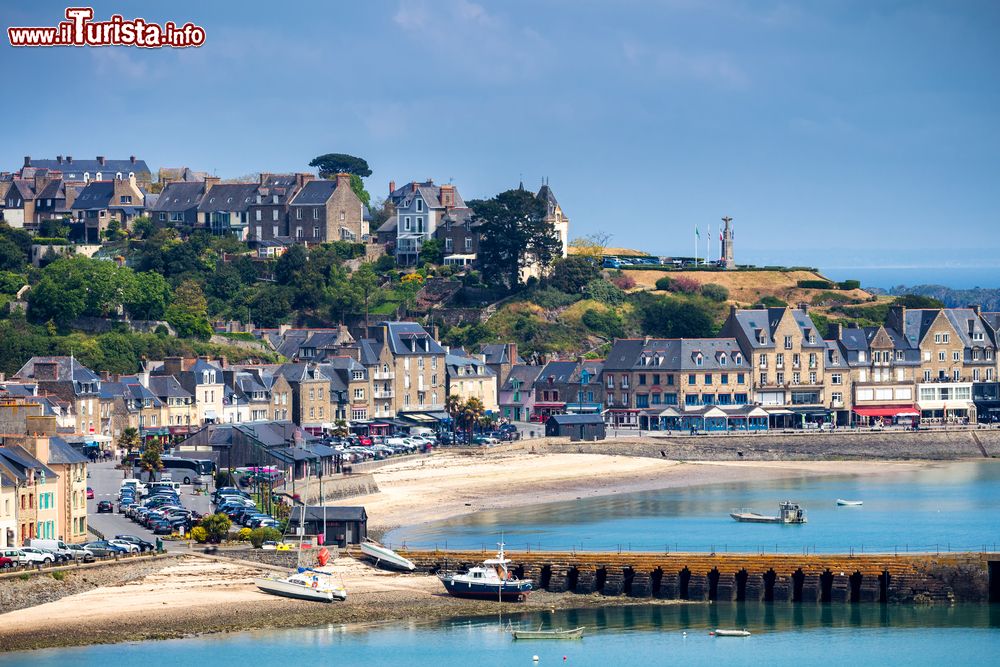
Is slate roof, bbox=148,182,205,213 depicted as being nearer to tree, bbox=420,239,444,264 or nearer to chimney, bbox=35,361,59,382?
tree, bbox=420,239,444,264

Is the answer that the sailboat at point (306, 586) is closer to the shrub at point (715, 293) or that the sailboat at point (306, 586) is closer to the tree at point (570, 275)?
the tree at point (570, 275)

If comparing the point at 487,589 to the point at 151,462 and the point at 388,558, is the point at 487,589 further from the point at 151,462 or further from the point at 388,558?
the point at 151,462

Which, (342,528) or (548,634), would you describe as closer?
(548,634)

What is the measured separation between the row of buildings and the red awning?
27.4 m

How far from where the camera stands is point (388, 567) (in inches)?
2491

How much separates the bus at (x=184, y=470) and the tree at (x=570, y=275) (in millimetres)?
49025

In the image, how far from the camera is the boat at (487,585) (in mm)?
60812

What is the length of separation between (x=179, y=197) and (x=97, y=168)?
61.7 ft

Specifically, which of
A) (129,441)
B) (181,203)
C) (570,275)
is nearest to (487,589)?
(129,441)

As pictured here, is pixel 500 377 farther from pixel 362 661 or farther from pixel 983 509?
pixel 362 661

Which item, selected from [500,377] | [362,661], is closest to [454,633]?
[362,661]

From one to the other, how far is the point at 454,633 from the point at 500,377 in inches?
2323

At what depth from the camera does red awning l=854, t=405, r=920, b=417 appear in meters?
116

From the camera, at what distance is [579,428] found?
104 meters
